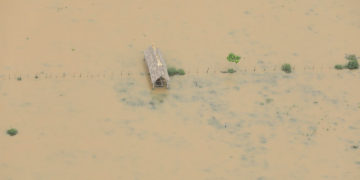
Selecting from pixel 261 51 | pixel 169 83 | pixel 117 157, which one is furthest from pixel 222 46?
pixel 117 157

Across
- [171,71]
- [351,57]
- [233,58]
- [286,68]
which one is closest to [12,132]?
[171,71]

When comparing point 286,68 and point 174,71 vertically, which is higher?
point 286,68

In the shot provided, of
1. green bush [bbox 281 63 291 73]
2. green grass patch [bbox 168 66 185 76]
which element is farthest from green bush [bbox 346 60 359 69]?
green grass patch [bbox 168 66 185 76]

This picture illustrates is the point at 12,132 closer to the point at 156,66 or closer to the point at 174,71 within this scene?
the point at 156,66

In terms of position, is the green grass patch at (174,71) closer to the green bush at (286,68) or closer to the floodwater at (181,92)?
the floodwater at (181,92)

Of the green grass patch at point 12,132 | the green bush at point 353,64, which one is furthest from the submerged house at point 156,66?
the green bush at point 353,64

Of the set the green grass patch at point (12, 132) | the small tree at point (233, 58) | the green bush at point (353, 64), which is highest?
the small tree at point (233, 58)

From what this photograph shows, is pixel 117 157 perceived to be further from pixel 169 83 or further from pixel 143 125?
pixel 169 83
